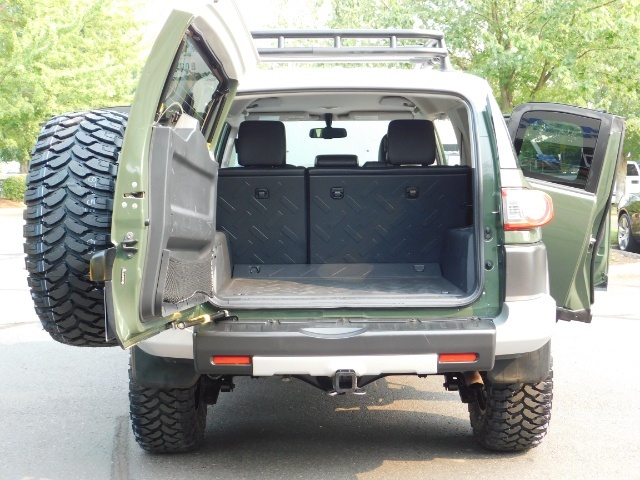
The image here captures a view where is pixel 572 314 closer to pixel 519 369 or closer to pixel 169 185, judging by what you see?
pixel 519 369

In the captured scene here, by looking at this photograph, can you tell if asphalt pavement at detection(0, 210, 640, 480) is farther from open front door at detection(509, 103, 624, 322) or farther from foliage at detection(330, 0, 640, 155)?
foliage at detection(330, 0, 640, 155)

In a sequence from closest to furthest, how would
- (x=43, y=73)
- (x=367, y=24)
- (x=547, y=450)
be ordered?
(x=547, y=450) → (x=367, y=24) → (x=43, y=73)

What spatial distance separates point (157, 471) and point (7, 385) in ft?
7.96

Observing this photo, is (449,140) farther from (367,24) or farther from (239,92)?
(367,24)

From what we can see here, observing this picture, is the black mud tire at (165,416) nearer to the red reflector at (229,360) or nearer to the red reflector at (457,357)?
the red reflector at (229,360)

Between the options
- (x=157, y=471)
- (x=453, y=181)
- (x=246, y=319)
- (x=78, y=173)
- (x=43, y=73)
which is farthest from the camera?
(x=43, y=73)

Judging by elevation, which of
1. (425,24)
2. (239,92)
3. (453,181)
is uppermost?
(425,24)

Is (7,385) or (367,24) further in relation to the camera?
(367,24)

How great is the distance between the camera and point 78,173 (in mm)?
3742

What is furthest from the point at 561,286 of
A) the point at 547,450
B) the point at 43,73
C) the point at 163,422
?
the point at 43,73

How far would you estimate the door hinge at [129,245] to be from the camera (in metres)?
3.28

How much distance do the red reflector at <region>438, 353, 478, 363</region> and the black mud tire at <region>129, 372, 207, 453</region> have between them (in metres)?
1.34

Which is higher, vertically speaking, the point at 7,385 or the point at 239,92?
the point at 239,92

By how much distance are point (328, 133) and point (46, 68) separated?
26.9 meters
